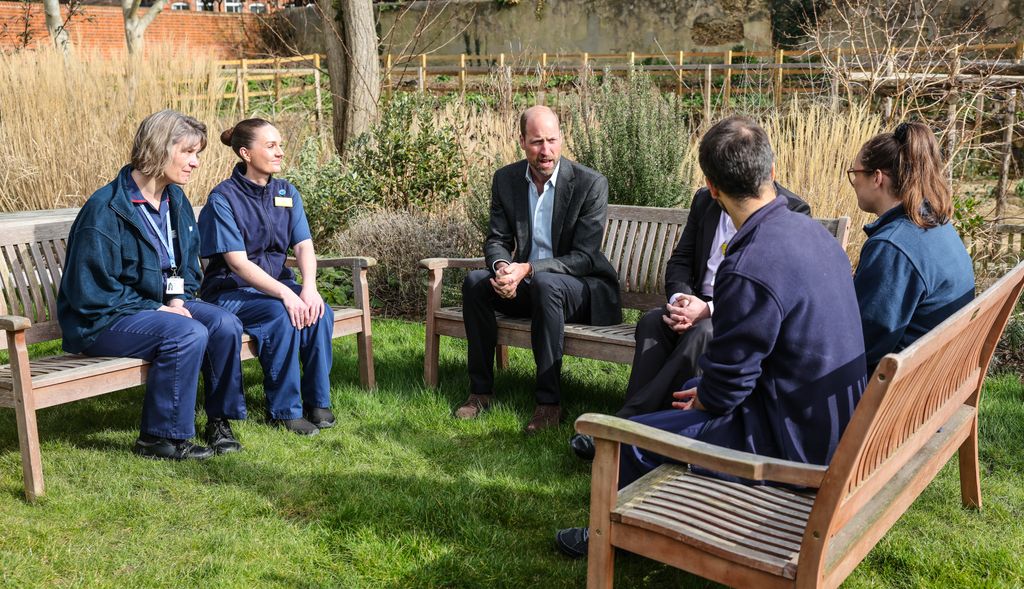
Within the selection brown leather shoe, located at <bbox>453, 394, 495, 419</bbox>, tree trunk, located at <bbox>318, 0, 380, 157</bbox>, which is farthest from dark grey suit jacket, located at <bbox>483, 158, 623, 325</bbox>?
tree trunk, located at <bbox>318, 0, 380, 157</bbox>

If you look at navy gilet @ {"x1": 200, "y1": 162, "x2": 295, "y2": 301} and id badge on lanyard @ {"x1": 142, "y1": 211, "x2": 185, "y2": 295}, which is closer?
id badge on lanyard @ {"x1": 142, "y1": 211, "x2": 185, "y2": 295}

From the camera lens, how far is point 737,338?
2498mm

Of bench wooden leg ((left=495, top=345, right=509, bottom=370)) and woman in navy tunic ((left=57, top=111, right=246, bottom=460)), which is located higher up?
woman in navy tunic ((left=57, top=111, right=246, bottom=460))

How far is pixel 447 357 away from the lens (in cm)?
570

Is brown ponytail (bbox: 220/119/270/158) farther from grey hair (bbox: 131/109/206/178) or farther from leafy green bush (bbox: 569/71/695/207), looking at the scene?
leafy green bush (bbox: 569/71/695/207)

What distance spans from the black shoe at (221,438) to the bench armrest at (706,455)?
2.33m

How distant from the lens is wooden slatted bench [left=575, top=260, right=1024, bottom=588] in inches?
83.7

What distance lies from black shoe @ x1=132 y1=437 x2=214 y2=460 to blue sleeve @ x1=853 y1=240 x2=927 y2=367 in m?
2.82

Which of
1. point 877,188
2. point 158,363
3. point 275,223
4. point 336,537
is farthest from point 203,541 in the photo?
point 877,188

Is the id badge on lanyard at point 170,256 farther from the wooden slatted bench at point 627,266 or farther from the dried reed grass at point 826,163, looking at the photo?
the dried reed grass at point 826,163

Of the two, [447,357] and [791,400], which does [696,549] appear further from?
[447,357]

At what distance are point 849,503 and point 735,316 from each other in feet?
1.82

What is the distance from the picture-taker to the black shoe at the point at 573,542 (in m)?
3.22

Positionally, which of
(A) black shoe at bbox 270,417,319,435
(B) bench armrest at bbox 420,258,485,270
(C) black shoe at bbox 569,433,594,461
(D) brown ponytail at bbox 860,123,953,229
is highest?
(D) brown ponytail at bbox 860,123,953,229
